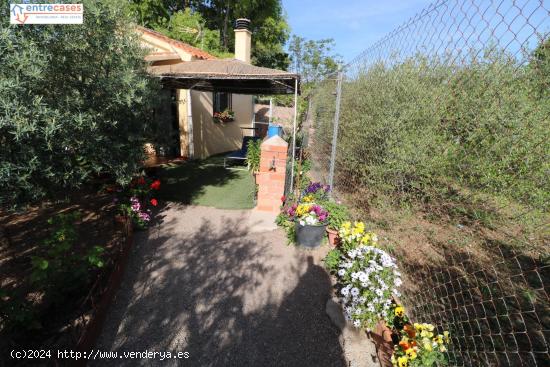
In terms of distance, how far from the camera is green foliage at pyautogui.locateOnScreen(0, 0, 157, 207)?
238 cm

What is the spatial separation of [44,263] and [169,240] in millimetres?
2047

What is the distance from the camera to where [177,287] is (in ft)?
10.2

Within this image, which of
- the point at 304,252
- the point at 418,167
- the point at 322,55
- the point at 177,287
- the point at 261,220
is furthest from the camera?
the point at 322,55

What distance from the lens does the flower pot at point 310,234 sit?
3.83m

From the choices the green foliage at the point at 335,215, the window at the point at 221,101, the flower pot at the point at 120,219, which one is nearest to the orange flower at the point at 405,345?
the green foliage at the point at 335,215

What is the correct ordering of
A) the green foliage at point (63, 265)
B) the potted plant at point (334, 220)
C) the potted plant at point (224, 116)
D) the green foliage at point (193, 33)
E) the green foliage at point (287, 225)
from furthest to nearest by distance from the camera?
the green foliage at point (193, 33) → the potted plant at point (224, 116) → the green foliage at point (287, 225) → the potted plant at point (334, 220) → the green foliage at point (63, 265)

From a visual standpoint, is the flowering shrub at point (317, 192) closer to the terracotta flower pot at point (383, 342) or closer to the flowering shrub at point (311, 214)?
the flowering shrub at point (311, 214)

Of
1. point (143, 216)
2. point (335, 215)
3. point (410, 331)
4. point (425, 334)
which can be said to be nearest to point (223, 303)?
point (410, 331)

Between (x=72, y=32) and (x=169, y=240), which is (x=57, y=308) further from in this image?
(x=72, y=32)

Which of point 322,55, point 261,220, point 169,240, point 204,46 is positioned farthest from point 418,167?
point 322,55

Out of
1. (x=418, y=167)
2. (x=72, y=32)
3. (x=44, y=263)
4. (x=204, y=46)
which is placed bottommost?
(x=44, y=263)

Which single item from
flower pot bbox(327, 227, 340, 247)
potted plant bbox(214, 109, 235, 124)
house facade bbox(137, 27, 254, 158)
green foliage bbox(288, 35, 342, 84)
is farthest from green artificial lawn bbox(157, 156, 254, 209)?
green foliage bbox(288, 35, 342, 84)

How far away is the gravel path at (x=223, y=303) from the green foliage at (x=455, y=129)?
1.77 meters

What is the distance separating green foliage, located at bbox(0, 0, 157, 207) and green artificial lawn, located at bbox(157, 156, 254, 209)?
2.05 m
